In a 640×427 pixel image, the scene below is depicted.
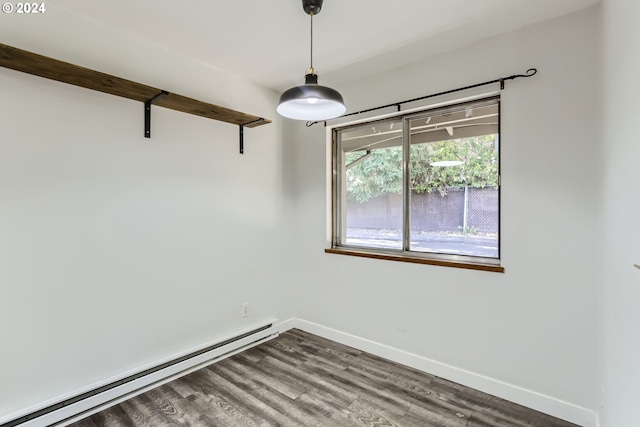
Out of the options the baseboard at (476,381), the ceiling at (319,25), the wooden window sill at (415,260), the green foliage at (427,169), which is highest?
the ceiling at (319,25)

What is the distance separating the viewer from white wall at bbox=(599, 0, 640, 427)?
1042 mm

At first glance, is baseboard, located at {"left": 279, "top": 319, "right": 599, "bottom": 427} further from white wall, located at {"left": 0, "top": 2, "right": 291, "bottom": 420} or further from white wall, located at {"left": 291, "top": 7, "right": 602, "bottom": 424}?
white wall, located at {"left": 0, "top": 2, "right": 291, "bottom": 420}

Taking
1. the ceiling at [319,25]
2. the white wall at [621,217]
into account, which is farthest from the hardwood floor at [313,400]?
the ceiling at [319,25]

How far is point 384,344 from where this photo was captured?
282 centimetres

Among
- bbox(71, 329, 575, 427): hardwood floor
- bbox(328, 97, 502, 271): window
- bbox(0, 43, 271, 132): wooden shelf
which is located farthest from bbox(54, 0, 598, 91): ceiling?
bbox(71, 329, 575, 427): hardwood floor

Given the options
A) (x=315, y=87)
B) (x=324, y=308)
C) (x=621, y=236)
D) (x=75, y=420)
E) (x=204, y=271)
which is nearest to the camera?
(x=621, y=236)

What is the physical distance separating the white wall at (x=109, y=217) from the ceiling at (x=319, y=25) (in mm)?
235

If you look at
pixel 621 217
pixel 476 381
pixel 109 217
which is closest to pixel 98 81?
pixel 109 217

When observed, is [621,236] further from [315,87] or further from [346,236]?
[346,236]

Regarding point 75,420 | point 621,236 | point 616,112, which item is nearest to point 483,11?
point 616,112

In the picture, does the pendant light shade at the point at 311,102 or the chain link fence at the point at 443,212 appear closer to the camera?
the pendant light shade at the point at 311,102

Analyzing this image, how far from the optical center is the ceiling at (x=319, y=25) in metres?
1.90

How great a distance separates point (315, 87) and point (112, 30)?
5.27 feet

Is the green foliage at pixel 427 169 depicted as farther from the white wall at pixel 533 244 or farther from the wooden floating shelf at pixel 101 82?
the wooden floating shelf at pixel 101 82
